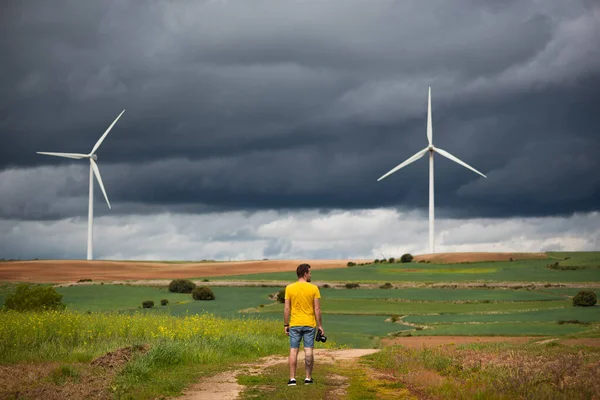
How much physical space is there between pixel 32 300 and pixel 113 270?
86.4 metres

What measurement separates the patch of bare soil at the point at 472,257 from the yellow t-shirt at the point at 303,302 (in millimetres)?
141660

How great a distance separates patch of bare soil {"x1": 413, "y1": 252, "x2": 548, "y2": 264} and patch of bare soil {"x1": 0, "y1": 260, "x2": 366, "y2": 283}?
20357 millimetres

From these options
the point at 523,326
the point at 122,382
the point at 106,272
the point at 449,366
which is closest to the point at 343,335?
the point at 523,326

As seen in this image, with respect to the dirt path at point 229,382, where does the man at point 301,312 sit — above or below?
above

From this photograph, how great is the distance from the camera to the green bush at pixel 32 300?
5997 centimetres

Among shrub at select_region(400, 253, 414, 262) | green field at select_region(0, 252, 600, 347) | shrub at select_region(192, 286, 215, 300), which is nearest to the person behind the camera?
green field at select_region(0, 252, 600, 347)

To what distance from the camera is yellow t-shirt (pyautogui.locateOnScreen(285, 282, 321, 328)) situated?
21.3m

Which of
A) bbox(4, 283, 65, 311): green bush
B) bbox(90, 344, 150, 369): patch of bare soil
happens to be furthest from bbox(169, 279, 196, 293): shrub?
bbox(90, 344, 150, 369): patch of bare soil

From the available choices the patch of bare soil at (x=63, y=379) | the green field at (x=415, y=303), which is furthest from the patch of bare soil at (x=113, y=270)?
the patch of bare soil at (x=63, y=379)

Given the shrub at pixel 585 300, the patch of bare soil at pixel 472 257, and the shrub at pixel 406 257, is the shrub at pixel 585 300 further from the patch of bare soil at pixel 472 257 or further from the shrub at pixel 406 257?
the shrub at pixel 406 257

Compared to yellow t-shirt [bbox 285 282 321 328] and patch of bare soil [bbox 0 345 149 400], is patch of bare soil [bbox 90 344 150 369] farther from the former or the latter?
yellow t-shirt [bbox 285 282 321 328]

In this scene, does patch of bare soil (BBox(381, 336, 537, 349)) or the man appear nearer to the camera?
the man

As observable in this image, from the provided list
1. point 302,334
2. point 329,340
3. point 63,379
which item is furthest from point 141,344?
point 329,340

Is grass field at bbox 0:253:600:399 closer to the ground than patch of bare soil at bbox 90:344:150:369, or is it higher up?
closer to the ground
